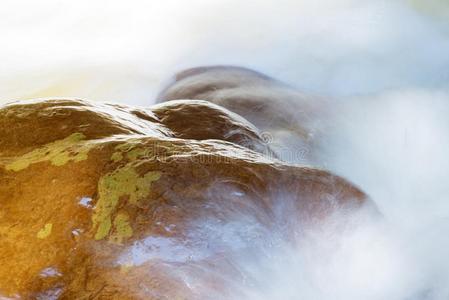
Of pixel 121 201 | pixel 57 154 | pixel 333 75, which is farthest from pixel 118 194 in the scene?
pixel 333 75

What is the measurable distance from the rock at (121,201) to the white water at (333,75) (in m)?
0.12

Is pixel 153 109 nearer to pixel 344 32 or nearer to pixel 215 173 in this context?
pixel 215 173

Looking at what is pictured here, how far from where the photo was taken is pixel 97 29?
5.46 m

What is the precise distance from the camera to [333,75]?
4711 mm

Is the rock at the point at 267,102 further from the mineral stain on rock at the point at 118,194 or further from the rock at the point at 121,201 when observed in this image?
the mineral stain on rock at the point at 118,194

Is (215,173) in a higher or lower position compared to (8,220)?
higher

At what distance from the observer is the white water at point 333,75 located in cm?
207

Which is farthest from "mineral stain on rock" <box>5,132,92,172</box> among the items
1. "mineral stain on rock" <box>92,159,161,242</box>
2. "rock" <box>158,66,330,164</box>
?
"rock" <box>158,66,330,164</box>

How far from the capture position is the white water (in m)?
2.07

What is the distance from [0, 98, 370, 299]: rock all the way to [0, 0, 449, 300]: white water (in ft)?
0.39

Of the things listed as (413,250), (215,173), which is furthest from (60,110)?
(413,250)

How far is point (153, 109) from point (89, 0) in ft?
11.8

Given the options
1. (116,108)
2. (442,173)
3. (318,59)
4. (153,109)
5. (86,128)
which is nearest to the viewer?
(86,128)

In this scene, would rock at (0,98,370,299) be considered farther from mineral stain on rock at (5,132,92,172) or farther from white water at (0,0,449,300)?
white water at (0,0,449,300)
